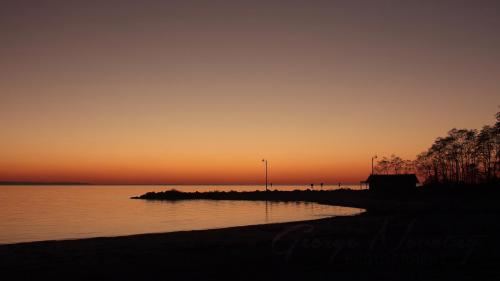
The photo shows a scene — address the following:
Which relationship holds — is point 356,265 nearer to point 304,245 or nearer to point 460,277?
point 460,277

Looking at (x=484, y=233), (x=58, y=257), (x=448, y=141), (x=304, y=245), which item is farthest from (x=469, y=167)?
(x=58, y=257)

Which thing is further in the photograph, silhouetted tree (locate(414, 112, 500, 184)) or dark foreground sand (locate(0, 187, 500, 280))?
silhouetted tree (locate(414, 112, 500, 184))

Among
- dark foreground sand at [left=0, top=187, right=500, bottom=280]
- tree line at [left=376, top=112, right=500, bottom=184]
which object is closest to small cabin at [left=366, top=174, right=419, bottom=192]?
tree line at [left=376, top=112, right=500, bottom=184]

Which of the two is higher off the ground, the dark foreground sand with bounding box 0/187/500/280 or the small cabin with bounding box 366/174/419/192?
the small cabin with bounding box 366/174/419/192

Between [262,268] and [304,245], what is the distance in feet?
20.1

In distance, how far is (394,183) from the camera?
9850 cm

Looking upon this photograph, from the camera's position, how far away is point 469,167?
125 meters

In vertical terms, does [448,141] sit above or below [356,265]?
above

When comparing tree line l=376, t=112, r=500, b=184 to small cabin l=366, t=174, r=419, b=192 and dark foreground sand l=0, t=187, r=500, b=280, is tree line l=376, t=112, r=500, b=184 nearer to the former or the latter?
small cabin l=366, t=174, r=419, b=192

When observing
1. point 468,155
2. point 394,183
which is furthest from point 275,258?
point 468,155

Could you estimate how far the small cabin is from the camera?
96988 mm

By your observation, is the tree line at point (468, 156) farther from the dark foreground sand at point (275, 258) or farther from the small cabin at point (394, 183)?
the dark foreground sand at point (275, 258)

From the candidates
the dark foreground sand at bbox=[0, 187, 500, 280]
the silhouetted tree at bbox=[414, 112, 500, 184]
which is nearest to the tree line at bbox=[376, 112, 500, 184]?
the silhouetted tree at bbox=[414, 112, 500, 184]

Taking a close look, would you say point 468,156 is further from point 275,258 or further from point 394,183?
point 275,258
